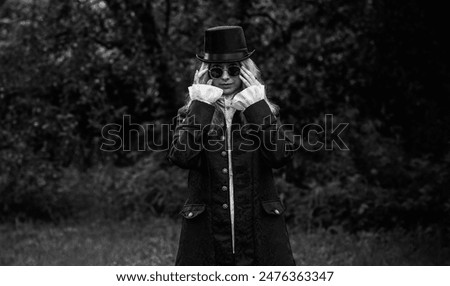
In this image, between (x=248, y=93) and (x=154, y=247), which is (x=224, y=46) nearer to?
(x=248, y=93)

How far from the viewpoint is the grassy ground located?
6.53 meters

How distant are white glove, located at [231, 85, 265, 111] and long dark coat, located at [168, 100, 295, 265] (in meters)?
0.03

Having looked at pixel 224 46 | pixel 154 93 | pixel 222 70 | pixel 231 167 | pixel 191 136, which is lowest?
pixel 154 93

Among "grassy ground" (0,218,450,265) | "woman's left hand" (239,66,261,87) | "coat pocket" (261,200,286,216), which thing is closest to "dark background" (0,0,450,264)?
"grassy ground" (0,218,450,265)

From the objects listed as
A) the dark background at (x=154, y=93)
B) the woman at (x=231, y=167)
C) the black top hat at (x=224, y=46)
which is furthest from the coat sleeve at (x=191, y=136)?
the dark background at (x=154, y=93)

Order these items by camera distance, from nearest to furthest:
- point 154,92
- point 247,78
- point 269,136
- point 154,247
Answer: point 269,136
point 247,78
point 154,247
point 154,92

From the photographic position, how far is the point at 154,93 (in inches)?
367

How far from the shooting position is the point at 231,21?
8.41 meters

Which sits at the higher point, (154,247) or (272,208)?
(272,208)

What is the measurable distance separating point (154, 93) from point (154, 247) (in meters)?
2.84

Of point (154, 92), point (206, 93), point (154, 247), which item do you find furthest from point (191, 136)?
point (154, 92)

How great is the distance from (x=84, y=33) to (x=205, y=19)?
1685mm

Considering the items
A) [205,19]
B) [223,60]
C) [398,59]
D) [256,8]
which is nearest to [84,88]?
[205,19]

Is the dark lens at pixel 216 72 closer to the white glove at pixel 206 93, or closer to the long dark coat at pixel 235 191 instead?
the white glove at pixel 206 93
